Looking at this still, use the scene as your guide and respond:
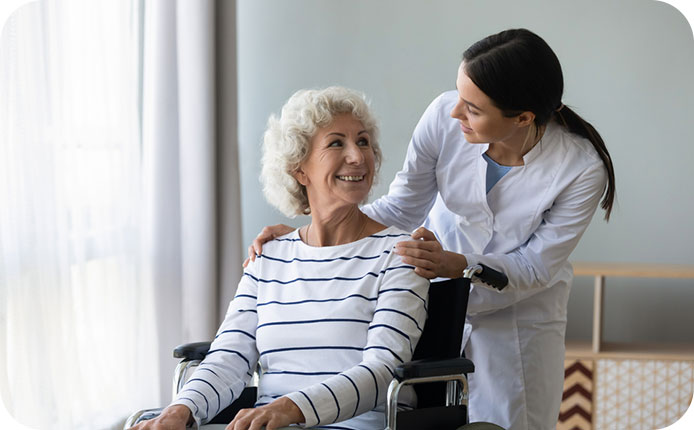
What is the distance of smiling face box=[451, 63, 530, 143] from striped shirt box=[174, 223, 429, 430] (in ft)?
1.01

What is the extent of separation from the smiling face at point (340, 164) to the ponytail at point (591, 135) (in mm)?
508

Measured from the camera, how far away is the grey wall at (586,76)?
3396 mm

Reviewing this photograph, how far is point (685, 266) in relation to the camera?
3363mm

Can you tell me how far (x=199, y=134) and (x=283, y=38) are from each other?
848 mm

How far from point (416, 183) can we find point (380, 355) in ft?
2.15

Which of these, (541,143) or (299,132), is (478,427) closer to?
(541,143)

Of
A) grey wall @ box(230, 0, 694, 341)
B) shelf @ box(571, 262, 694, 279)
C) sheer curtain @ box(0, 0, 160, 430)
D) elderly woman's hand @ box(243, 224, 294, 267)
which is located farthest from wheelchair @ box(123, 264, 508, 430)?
grey wall @ box(230, 0, 694, 341)

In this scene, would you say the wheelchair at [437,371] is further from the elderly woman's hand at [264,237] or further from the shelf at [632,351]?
the shelf at [632,351]

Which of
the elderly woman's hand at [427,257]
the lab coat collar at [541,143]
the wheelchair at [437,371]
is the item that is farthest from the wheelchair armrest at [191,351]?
the lab coat collar at [541,143]

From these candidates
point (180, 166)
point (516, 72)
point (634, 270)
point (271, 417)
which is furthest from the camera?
point (634, 270)

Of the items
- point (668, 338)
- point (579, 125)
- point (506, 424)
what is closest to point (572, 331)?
point (668, 338)

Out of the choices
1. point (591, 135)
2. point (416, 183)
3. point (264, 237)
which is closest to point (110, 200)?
point (264, 237)

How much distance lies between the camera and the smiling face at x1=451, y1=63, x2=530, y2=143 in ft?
5.73

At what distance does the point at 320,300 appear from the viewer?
1781 mm
